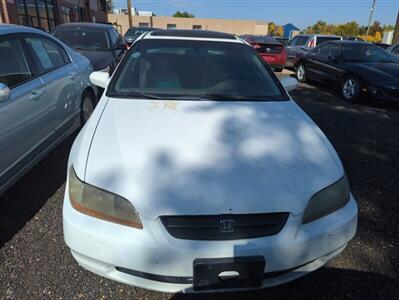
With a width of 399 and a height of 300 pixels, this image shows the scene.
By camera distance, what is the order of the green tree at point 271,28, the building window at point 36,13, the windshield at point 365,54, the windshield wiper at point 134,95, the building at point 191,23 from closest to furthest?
1. the windshield wiper at point 134,95
2. the windshield at point 365,54
3. the building window at point 36,13
4. the building at point 191,23
5. the green tree at point 271,28

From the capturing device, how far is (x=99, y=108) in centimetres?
263

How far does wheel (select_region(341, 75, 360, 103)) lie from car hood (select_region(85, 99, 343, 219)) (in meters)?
5.61

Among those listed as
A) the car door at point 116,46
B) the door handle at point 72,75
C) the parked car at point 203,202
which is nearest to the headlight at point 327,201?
the parked car at point 203,202

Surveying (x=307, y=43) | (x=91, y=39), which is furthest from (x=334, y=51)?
(x=91, y=39)

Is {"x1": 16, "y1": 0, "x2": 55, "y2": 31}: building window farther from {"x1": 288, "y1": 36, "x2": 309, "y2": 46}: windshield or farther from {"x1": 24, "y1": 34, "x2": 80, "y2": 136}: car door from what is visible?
{"x1": 24, "y1": 34, "x2": 80, "y2": 136}: car door

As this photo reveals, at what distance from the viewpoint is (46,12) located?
21.1 metres

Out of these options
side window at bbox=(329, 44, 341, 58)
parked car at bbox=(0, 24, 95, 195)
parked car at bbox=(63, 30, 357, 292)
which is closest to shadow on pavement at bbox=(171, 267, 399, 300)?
parked car at bbox=(63, 30, 357, 292)

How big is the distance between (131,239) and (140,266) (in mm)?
Answer: 157

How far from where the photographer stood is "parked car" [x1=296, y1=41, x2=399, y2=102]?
695 centimetres

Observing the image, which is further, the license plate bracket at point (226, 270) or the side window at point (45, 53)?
the side window at point (45, 53)

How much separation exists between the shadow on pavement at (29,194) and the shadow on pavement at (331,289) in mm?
1559

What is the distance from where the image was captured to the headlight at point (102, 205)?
Answer: 1769mm

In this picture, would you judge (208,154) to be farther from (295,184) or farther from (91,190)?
(91,190)

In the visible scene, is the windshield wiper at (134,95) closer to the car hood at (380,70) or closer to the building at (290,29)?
the car hood at (380,70)
